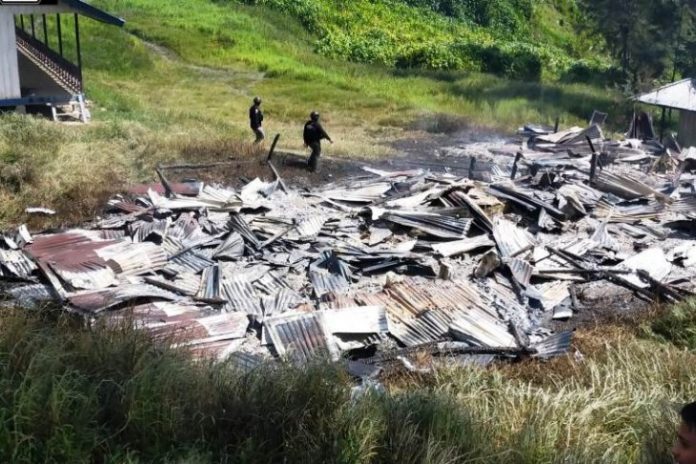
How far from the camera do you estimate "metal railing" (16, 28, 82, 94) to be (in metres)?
19.6

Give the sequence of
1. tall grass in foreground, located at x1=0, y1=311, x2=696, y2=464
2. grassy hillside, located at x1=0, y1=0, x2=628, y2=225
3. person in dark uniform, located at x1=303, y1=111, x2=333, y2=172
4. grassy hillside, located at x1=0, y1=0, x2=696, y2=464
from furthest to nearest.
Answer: person in dark uniform, located at x1=303, y1=111, x2=333, y2=172 < grassy hillside, located at x1=0, y1=0, x2=628, y2=225 < grassy hillside, located at x1=0, y1=0, x2=696, y2=464 < tall grass in foreground, located at x1=0, y1=311, x2=696, y2=464

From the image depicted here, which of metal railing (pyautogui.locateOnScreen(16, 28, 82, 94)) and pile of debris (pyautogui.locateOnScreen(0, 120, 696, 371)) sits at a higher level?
metal railing (pyautogui.locateOnScreen(16, 28, 82, 94))

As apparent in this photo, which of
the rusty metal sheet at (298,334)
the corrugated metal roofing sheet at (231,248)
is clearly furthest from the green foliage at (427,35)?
the rusty metal sheet at (298,334)

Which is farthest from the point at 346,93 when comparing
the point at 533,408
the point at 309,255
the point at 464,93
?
the point at 533,408

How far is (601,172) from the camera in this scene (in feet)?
51.3

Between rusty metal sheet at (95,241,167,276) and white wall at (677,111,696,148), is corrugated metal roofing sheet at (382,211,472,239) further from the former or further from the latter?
white wall at (677,111,696,148)

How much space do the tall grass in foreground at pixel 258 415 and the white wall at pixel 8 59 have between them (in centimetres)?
1328

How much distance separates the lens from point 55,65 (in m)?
20.3

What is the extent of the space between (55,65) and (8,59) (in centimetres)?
251

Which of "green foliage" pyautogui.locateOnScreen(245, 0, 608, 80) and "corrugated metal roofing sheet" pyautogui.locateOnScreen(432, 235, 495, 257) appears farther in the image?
"green foliage" pyautogui.locateOnScreen(245, 0, 608, 80)

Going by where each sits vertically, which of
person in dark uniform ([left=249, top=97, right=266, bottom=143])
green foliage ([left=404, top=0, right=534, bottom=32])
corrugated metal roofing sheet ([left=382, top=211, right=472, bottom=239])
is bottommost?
corrugated metal roofing sheet ([left=382, top=211, right=472, bottom=239])

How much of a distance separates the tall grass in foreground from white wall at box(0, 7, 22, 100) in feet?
43.6

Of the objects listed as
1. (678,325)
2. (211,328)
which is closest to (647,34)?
(678,325)

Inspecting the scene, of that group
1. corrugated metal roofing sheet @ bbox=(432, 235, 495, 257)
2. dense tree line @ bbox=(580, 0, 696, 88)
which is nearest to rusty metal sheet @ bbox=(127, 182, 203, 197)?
corrugated metal roofing sheet @ bbox=(432, 235, 495, 257)
